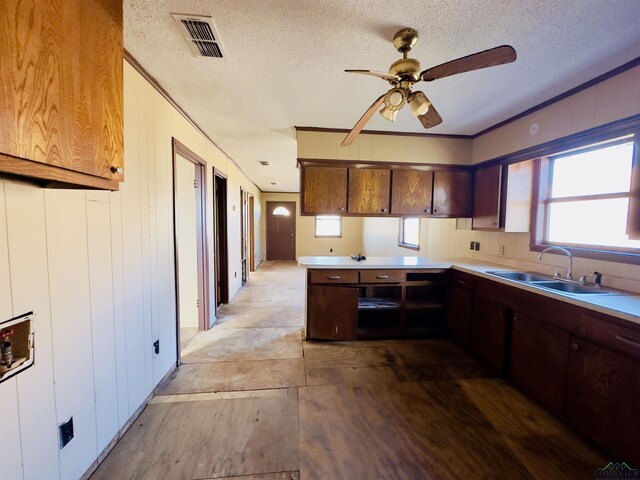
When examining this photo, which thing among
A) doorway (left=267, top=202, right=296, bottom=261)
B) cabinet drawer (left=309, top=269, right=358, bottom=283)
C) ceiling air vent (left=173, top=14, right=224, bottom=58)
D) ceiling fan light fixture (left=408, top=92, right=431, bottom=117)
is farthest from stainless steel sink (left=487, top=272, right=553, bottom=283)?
doorway (left=267, top=202, right=296, bottom=261)

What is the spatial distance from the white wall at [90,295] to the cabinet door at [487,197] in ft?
10.4

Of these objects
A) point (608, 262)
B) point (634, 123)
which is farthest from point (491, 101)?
point (608, 262)

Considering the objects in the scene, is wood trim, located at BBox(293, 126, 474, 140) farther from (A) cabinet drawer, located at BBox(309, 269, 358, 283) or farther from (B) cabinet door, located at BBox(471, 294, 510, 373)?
(B) cabinet door, located at BBox(471, 294, 510, 373)

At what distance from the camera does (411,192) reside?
10.7 feet

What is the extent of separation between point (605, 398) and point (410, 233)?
12.2 ft

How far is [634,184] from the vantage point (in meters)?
1.85

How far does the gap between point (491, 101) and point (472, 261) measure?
69.3 inches

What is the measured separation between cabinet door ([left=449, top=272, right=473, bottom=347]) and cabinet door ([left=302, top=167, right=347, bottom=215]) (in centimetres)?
149

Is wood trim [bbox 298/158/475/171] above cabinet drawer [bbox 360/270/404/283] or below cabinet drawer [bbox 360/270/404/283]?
above

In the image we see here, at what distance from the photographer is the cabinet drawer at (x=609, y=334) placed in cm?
141

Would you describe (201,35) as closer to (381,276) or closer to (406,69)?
(406,69)

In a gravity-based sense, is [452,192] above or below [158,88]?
below

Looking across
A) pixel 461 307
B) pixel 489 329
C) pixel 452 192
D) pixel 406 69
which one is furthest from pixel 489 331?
pixel 406 69

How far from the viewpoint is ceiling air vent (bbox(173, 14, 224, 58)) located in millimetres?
1404
